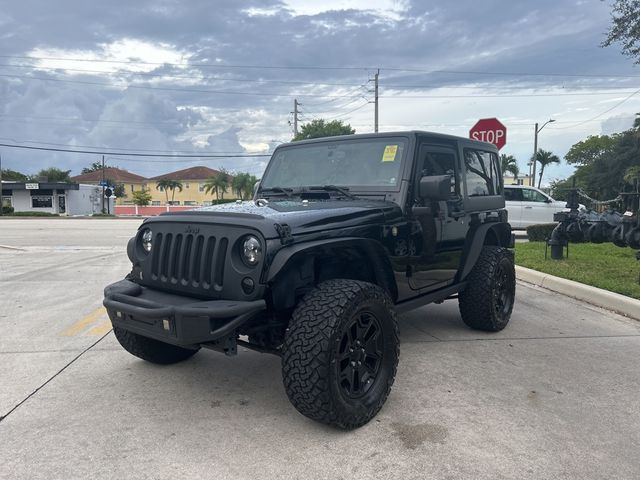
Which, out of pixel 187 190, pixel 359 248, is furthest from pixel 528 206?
pixel 187 190

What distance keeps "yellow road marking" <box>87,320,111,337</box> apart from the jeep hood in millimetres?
2148

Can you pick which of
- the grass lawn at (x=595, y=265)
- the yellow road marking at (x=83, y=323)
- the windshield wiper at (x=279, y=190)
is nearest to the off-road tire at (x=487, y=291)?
the windshield wiper at (x=279, y=190)

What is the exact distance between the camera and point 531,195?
665 inches

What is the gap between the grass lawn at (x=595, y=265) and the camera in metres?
7.04

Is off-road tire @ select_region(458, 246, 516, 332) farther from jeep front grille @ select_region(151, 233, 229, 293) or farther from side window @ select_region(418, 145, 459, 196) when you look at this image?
jeep front grille @ select_region(151, 233, 229, 293)

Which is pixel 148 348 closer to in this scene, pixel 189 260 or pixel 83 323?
pixel 189 260

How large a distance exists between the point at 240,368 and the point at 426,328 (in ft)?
6.95

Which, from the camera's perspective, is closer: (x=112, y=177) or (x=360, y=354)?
(x=360, y=354)

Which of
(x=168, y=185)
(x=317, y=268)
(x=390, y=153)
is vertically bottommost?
(x=317, y=268)

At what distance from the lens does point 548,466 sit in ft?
9.04

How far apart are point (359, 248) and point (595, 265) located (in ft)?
22.2

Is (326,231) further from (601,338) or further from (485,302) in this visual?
(601,338)

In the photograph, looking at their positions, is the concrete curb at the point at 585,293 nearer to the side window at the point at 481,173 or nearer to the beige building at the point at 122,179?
the side window at the point at 481,173

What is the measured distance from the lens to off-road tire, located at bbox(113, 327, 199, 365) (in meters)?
3.97
